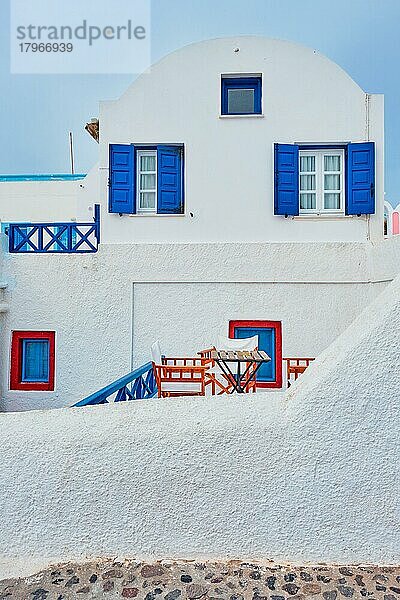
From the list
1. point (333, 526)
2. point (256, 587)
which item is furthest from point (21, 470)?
point (333, 526)

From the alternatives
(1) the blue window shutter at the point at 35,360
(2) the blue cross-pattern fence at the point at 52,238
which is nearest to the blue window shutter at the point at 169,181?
(2) the blue cross-pattern fence at the point at 52,238

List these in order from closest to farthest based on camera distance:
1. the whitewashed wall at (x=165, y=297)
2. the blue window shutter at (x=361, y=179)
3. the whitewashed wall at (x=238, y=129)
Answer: the whitewashed wall at (x=165, y=297) < the blue window shutter at (x=361, y=179) < the whitewashed wall at (x=238, y=129)

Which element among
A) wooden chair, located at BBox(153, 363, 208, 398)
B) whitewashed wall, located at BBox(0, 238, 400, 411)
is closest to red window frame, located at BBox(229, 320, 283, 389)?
whitewashed wall, located at BBox(0, 238, 400, 411)

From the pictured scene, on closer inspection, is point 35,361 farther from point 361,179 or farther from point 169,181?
point 361,179

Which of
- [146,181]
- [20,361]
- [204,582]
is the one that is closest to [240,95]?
[146,181]

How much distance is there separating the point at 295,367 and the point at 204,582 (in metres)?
4.54

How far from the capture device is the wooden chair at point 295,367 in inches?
297

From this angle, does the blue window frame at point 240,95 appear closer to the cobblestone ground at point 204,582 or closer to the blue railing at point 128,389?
the blue railing at point 128,389

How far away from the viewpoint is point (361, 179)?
9.27 meters

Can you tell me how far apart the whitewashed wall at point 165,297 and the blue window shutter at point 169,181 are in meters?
0.85

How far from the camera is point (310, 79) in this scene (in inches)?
369

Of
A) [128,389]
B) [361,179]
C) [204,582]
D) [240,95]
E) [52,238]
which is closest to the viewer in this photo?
[204,582]

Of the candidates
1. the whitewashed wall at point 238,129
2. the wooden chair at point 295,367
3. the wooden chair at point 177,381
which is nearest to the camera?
the wooden chair at point 177,381

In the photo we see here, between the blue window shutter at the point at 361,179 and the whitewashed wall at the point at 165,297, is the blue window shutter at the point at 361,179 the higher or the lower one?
the higher one
